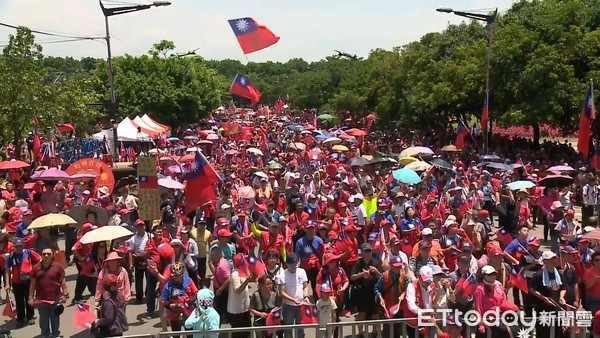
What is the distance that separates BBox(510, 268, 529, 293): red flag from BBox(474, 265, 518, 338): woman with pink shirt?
1.21 metres

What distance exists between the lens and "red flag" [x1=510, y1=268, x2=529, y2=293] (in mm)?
8016

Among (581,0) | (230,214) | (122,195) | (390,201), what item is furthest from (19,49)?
(581,0)

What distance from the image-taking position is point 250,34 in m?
15.9

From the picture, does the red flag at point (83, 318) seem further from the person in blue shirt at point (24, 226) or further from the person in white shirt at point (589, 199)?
A: the person in white shirt at point (589, 199)

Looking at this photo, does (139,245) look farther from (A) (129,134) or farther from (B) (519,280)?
(A) (129,134)

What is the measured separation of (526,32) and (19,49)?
695 inches

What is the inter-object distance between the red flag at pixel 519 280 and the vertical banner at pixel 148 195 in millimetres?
6101

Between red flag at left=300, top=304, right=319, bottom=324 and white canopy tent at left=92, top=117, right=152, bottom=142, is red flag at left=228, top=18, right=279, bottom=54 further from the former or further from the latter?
white canopy tent at left=92, top=117, right=152, bottom=142

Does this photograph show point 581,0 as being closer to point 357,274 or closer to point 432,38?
point 432,38

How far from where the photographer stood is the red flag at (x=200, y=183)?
36.9 ft

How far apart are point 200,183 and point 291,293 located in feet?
14.4

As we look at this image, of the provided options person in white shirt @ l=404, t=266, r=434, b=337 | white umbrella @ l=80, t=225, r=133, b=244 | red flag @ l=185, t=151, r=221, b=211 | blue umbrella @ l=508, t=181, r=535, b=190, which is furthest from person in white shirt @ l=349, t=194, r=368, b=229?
person in white shirt @ l=404, t=266, r=434, b=337

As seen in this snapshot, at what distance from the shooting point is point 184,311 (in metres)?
7.53

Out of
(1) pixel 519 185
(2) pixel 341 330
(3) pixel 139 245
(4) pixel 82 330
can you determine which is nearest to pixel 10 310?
(4) pixel 82 330
